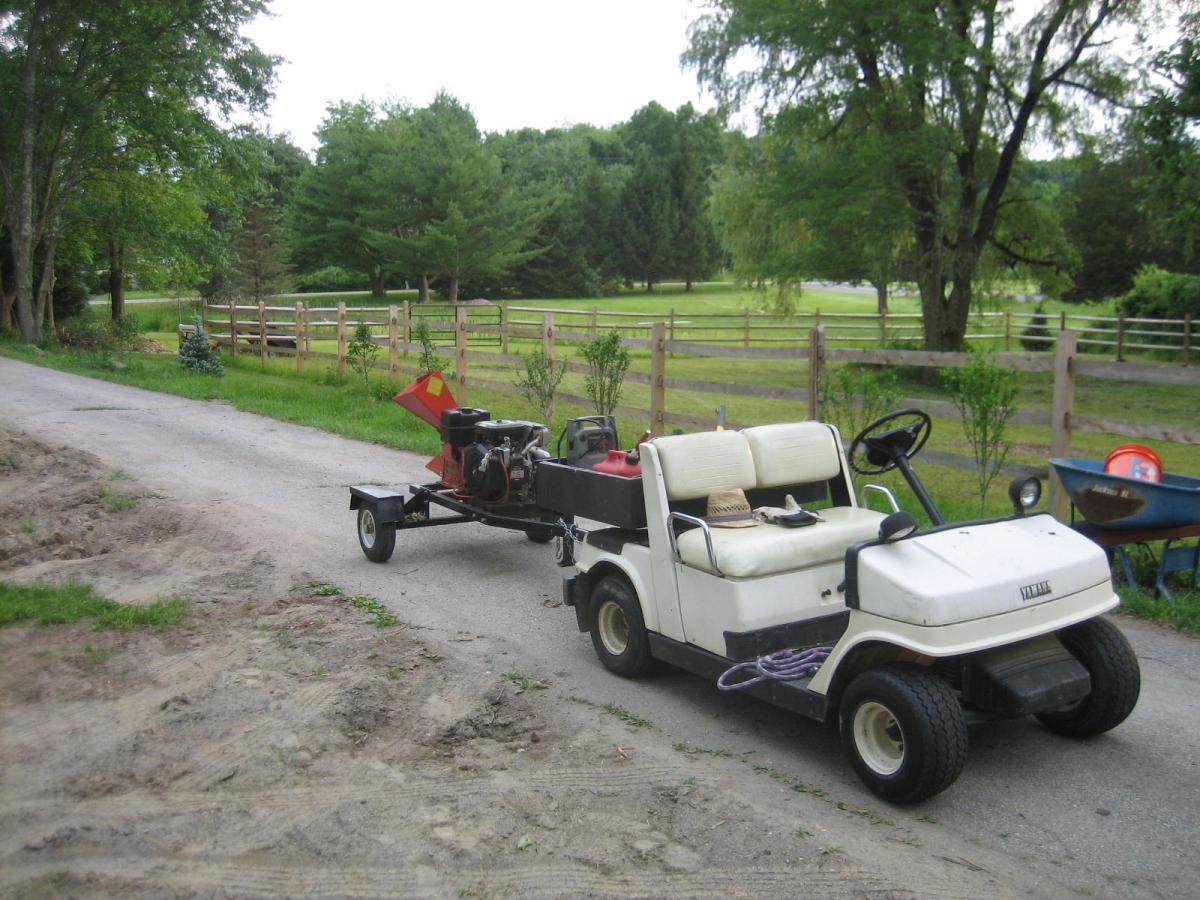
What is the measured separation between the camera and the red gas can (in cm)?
570

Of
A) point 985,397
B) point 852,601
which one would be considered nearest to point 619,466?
point 852,601

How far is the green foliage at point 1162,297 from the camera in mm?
29219

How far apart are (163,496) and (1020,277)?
2103 centimetres

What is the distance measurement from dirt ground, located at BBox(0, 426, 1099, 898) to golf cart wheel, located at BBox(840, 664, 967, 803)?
6.0 inches

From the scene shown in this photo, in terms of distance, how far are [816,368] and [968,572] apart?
5.79m

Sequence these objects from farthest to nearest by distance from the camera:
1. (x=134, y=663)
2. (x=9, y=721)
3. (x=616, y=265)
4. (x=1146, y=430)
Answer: (x=616, y=265) < (x=1146, y=430) < (x=134, y=663) < (x=9, y=721)

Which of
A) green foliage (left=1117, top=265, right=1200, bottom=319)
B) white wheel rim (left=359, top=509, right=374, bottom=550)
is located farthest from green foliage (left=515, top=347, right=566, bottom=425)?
green foliage (left=1117, top=265, right=1200, bottom=319)

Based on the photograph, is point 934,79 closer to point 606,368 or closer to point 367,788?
point 606,368

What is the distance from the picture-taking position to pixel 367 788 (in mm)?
4004

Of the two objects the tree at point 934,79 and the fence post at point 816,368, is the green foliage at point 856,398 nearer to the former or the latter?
the fence post at point 816,368

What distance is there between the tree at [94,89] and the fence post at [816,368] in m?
22.1

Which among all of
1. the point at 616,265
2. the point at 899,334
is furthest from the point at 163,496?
the point at 616,265

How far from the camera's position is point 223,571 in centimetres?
705

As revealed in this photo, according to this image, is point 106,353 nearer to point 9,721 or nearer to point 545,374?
point 545,374
